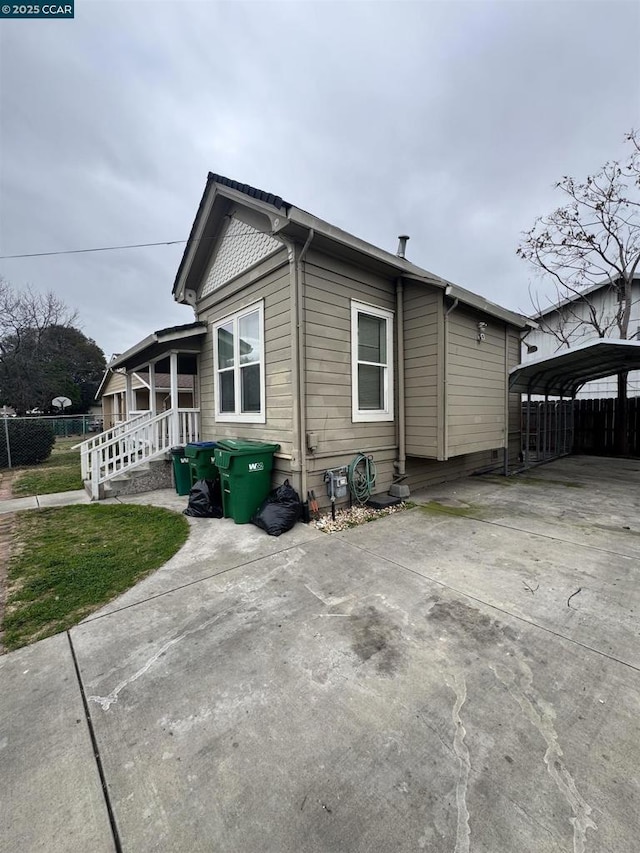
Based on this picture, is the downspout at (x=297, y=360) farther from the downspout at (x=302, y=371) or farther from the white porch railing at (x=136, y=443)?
the white porch railing at (x=136, y=443)

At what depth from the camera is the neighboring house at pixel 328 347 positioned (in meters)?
4.71

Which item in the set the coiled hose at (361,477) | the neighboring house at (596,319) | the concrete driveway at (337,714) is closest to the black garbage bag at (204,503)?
the concrete driveway at (337,714)

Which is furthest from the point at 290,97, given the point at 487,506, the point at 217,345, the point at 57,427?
the point at 57,427

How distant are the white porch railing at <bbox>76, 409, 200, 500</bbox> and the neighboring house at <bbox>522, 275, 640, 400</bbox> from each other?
39.7 feet

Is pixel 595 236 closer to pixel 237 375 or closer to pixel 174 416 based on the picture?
pixel 237 375

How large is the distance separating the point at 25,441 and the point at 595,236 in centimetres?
1844

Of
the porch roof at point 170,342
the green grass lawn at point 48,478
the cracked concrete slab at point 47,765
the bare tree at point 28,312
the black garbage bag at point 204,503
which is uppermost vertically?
the bare tree at point 28,312

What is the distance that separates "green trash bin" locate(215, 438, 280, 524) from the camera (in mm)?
4598

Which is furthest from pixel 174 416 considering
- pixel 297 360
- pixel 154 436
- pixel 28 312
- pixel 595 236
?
pixel 28 312

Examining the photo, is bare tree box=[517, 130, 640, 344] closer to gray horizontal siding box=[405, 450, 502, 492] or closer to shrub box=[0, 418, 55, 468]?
gray horizontal siding box=[405, 450, 502, 492]

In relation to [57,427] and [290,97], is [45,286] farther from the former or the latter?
[290,97]

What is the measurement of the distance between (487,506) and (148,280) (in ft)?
79.6

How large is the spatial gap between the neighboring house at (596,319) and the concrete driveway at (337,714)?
41.9 ft

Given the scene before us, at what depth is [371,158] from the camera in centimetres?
1022
